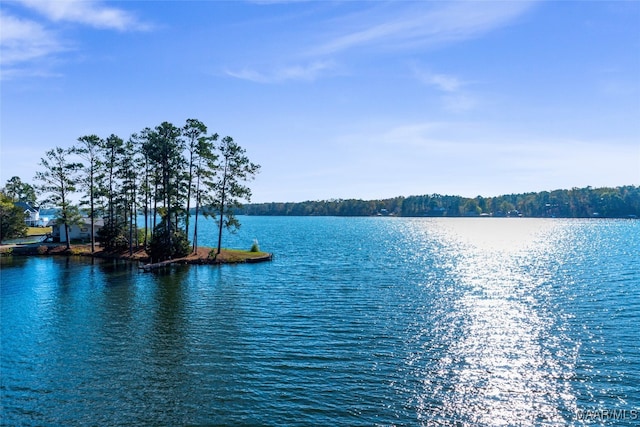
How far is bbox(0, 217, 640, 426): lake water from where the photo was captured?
19.2 meters

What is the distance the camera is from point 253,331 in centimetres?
3042

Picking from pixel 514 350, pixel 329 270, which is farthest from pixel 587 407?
pixel 329 270

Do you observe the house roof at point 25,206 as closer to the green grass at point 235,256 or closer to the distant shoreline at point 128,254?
the distant shoreline at point 128,254

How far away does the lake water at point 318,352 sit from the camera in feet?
63.1

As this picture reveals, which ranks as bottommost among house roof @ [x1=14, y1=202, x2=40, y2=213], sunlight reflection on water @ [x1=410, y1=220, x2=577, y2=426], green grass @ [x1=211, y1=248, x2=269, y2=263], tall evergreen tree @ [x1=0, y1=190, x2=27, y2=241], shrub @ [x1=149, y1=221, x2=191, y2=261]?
sunlight reflection on water @ [x1=410, y1=220, x2=577, y2=426]

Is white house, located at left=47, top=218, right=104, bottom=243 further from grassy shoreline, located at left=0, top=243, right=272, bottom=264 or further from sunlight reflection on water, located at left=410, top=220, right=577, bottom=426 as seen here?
sunlight reflection on water, located at left=410, top=220, right=577, bottom=426

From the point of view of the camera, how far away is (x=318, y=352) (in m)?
26.2

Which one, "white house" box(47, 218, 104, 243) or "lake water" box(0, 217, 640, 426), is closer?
"lake water" box(0, 217, 640, 426)

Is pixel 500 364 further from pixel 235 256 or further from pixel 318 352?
pixel 235 256

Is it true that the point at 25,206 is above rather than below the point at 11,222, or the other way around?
above

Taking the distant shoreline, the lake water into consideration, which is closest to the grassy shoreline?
the distant shoreline

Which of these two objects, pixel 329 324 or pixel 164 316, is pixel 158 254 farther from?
pixel 329 324

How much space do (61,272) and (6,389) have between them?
3940cm

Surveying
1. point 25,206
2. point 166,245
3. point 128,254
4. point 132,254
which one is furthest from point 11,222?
point 166,245
